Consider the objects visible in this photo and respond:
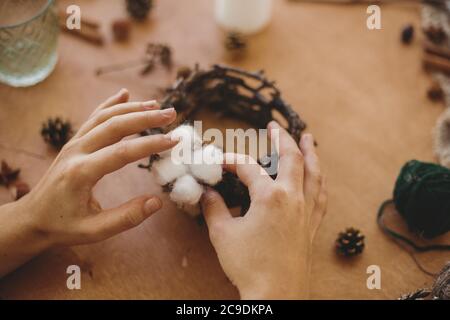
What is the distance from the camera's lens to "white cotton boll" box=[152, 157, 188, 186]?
2.06 feet

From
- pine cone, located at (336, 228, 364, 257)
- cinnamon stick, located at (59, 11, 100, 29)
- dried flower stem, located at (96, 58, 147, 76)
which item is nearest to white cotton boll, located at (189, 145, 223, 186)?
pine cone, located at (336, 228, 364, 257)

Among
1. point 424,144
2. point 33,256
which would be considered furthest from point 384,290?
point 33,256

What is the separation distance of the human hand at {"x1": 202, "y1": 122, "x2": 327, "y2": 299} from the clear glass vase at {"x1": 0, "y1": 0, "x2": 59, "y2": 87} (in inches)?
16.3

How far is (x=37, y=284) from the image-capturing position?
68cm

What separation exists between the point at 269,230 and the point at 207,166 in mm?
113

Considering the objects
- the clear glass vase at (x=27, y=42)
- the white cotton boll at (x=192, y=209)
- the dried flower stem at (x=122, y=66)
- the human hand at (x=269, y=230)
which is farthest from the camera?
the dried flower stem at (x=122, y=66)

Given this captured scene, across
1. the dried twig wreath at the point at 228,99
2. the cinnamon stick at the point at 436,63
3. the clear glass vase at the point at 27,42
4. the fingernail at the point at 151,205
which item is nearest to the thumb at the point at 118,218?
the fingernail at the point at 151,205

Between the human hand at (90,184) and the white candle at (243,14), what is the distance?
385 millimetres

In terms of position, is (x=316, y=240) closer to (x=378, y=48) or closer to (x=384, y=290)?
(x=384, y=290)

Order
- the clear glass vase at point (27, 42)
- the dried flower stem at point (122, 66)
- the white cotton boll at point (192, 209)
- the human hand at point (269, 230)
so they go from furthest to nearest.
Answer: the dried flower stem at point (122, 66)
the clear glass vase at point (27, 42)
the white cotton boll at point (192, 209)
the human hand at point (269, 230)

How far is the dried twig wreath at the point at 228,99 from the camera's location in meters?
0.72

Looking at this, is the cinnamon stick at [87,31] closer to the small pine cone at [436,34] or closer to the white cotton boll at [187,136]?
the white cotton boll at [187,136]

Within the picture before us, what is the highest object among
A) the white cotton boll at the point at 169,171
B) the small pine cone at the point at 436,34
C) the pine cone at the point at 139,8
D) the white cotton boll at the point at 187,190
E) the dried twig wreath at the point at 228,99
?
the pine cone at the point at 139,8
